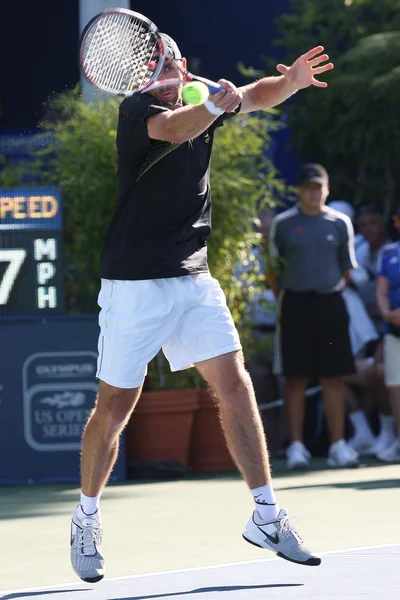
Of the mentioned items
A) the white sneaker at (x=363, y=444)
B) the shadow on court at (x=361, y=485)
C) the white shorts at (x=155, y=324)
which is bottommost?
the white sneaker at (x=363, y=444)

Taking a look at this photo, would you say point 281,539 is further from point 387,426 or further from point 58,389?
point 387,426

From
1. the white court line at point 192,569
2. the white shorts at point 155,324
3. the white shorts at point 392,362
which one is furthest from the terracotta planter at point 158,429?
the white shorts at point 155,324

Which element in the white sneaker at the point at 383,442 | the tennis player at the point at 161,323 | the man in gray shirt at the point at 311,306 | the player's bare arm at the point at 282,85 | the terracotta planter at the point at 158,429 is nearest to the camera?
the tennis player at the point at 161,323

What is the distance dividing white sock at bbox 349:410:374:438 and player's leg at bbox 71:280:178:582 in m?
5.24

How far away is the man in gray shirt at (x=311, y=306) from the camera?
9.64 metres

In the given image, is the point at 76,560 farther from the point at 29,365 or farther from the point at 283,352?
the point at 283,352

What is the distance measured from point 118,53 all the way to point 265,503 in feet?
5.76

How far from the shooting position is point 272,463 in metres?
9.89

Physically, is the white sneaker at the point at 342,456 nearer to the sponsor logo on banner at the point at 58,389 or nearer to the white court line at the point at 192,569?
the sponsor logo on banner at the point at 58,389

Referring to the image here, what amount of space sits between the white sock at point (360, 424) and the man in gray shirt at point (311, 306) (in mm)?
613

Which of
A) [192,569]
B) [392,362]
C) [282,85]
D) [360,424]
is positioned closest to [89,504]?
[192,569]

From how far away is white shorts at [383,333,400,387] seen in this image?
9.65m

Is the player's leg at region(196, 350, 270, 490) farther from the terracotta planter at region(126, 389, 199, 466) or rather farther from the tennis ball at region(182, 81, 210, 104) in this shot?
the terracotta planter at region(126, 389, 199, 466)

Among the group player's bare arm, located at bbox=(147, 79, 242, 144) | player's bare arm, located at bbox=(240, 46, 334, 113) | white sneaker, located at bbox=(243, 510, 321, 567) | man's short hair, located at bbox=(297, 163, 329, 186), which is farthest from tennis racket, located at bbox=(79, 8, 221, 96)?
man's short hair, located at bbox=(297, 163, 329, 186)
